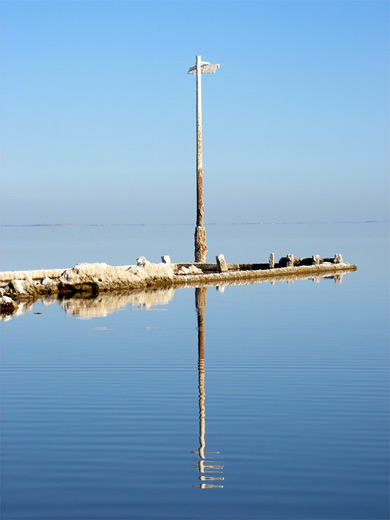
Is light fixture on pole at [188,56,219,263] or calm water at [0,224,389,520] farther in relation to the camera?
light fixture on pole at [188,56,219,263]

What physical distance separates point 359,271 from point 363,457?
25.5 metres

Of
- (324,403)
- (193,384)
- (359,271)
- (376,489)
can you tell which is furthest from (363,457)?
(359,271)

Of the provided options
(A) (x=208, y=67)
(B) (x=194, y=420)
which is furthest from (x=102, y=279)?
(B) (x=194, y=420)

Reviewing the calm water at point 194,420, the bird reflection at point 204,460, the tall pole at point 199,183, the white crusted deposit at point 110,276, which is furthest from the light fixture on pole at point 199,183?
the bird reflection at point 204,460

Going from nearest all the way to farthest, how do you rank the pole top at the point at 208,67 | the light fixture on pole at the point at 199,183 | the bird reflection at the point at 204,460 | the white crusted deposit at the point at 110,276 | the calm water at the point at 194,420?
the calm water at the point at 194,420
the bird reflection at the point at 204,460
the white crusted deposit at the point at 110,276
the light fixture on pole at the point at 199,183
the pole top at the point at 208,67

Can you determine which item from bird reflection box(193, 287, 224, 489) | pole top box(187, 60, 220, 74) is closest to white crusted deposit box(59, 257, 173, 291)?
pole top box(187, 60, 220, 74)

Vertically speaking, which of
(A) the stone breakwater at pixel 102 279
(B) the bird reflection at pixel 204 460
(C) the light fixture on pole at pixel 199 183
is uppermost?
(C) the light fixture on pole at pixel 199 183

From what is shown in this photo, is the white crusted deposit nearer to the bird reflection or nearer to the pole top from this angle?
the pole top

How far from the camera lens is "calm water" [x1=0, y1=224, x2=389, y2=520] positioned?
19.1 feet

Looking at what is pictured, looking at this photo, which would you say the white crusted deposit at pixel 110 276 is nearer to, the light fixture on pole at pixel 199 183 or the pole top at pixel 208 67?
the light fixture on pole at pixel 199 183

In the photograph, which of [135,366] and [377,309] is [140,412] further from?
[377,309]

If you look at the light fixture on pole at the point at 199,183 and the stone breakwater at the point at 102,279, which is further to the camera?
the light fixture on pole at the point at 199,183

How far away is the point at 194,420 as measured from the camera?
7.96m

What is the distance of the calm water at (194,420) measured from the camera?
19.1ft
